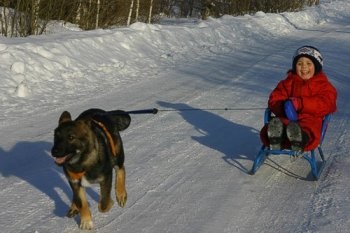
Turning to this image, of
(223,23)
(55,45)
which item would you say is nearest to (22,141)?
(55,45)

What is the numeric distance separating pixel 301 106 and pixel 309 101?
0.09 metres

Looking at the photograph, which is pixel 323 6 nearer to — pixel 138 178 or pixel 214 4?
pixel 214 4

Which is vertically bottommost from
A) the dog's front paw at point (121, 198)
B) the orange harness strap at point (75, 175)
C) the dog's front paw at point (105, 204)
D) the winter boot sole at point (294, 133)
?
the dog's front paw at point (121, 198)

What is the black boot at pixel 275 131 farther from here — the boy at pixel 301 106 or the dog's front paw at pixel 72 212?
the dog's front paw at pixel 72 212

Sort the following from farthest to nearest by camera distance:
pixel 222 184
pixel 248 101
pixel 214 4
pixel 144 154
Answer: pixel 214 4
pixel 248 101
pixel 144 154
pixel 222 184

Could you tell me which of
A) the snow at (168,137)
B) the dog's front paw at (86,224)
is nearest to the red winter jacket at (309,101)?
the snow at (168,137)

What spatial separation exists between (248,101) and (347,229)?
4.51 m

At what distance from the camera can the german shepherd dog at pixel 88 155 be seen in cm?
346

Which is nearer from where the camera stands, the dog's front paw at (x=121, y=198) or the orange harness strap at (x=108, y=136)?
the orange harness strap at (x=108, y=136)

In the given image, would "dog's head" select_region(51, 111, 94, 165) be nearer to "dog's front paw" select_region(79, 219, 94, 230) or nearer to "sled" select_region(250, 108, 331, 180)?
"dog's front paw" select_region(79, 219, 94, 230)

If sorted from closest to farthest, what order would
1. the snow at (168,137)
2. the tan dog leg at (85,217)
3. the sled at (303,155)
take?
the tan dog leg at (85,217) < the snow at (168,137) < the sled at (303,155)

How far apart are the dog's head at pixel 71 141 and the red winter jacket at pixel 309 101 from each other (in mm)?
2414

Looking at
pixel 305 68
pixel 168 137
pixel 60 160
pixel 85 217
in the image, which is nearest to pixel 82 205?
pixel 85 217

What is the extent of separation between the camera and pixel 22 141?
6.15 meters
